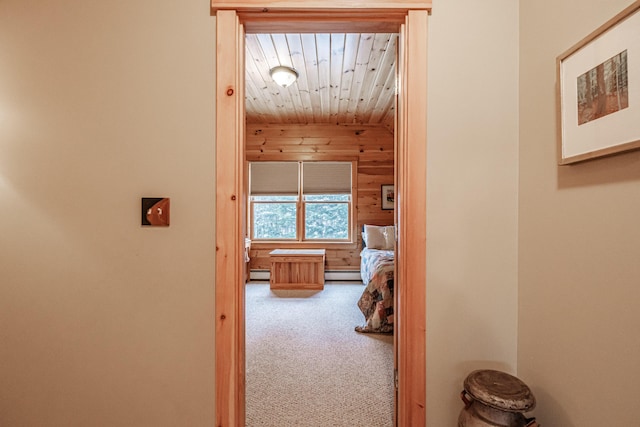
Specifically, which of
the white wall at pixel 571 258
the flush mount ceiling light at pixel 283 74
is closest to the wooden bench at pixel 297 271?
the flush mount ceiling light at pixel 283 74

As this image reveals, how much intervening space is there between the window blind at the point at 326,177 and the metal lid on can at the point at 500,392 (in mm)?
4250

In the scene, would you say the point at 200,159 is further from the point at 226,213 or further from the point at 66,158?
the point at 66,158

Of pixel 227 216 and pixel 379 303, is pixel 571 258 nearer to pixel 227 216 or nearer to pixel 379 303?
pixel 227 216

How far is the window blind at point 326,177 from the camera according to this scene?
5164 mm

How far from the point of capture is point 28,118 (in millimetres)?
1248

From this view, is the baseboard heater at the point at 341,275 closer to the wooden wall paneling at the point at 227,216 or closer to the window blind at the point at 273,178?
the window blind at the point at 273,178

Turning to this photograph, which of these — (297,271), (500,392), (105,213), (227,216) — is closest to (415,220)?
(500,392)

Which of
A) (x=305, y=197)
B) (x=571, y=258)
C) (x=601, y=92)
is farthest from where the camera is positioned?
(x=305, y=197)

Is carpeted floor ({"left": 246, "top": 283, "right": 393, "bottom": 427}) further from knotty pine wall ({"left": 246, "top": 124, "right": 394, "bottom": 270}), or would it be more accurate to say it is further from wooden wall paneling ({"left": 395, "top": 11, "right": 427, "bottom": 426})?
knotty pine wall ({"left": 246, "top": 124, "right": 394, "bottom": 270})

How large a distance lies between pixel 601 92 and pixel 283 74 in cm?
261

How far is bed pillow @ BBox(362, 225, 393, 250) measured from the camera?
469cm

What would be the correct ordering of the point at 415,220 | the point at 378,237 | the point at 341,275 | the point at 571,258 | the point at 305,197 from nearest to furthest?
the point at 571,258 < the point at 415,220 < the point at 378,237 < the point at 341,275 < the point at 305,197

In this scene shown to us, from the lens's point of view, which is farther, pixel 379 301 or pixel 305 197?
pixel 305 197

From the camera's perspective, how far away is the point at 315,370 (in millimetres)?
2141
